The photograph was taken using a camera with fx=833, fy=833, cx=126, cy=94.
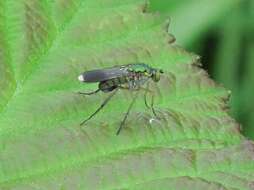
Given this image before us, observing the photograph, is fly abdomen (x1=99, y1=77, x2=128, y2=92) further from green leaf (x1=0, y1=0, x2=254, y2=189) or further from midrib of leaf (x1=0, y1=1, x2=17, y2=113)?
midrib of leaf (x1=0, y1=1, x2=17, y2=113)

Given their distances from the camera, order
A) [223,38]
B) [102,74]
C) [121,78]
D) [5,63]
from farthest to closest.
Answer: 1. [223,38]
2. [121,78]
3. [102,74]
4. [5,63]

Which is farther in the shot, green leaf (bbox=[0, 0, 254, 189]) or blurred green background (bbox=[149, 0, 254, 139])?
blurred green background (bbox=[149, 0, 254, 139])

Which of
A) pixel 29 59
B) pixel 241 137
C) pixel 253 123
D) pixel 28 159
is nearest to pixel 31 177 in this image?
pixel 28 159

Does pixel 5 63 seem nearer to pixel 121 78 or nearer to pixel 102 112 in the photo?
pixel 102 112

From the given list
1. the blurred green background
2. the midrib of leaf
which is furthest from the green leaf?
the blurred green background

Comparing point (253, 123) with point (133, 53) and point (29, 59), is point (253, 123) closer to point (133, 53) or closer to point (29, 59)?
point (133, 53)

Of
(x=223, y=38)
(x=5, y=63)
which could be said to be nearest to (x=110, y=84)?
(x=5, y=63)
